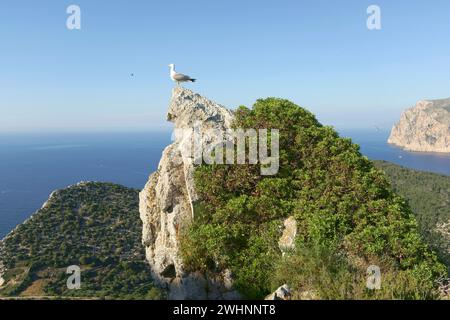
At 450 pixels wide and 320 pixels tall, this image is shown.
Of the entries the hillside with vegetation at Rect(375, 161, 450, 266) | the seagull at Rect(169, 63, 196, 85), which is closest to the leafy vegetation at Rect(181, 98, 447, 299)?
the seagull at Rect(169, 63, 196, 85)

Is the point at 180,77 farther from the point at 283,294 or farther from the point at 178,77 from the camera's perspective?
the point at 283,294

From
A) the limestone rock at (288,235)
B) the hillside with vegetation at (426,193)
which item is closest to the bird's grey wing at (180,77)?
the limestone rock at (288,235)

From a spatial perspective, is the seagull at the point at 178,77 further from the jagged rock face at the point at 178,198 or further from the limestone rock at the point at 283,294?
the limestone rock at the point at 283,294

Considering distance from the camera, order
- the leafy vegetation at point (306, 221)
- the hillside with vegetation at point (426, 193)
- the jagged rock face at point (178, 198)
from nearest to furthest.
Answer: the leafy vegetation at point (306, 221)
the jagged rock face at point (178, 198)
the hillside with vegetation at point (426, 193)

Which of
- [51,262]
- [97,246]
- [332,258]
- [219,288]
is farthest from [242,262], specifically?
[97,246]
